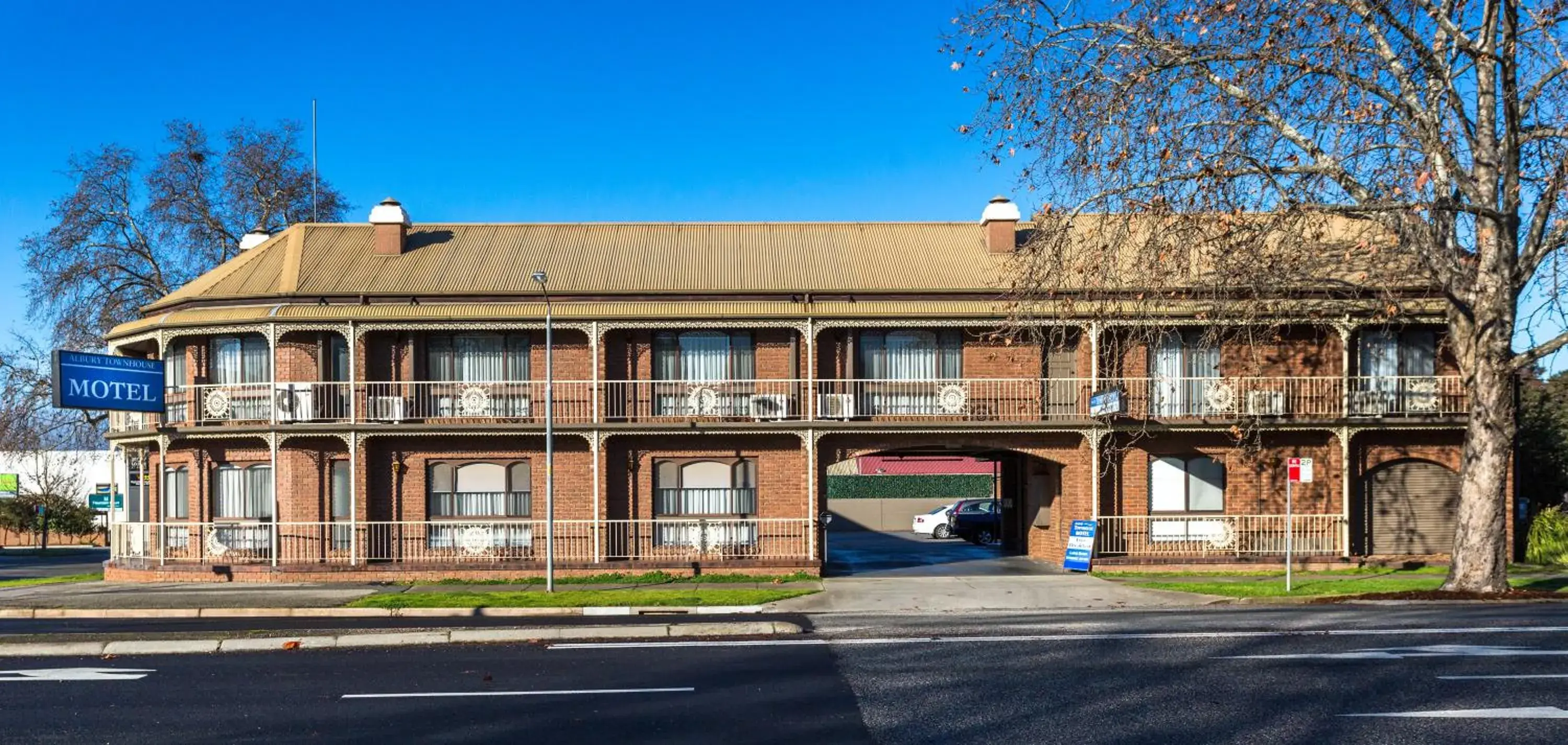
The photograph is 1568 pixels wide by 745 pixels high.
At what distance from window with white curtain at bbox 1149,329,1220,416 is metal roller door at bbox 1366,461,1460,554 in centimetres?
411

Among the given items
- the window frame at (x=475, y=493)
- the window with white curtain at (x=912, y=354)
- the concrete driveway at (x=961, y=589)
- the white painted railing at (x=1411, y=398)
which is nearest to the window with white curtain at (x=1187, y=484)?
the concrete driveway at (x=961, y=589)

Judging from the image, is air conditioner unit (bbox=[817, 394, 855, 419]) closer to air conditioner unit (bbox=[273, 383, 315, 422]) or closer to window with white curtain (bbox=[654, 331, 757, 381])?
window with white curtain (bbox=[654, 331, 757, 381])

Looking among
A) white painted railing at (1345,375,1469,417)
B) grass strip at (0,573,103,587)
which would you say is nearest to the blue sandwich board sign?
grass strip at (0,573,103,587)

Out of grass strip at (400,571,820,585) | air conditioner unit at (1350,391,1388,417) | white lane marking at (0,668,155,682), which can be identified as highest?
air conditioner unit at (1350,391,1388,417)

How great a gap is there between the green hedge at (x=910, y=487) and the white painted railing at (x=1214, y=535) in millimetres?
24432

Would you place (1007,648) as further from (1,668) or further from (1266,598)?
(1,668)

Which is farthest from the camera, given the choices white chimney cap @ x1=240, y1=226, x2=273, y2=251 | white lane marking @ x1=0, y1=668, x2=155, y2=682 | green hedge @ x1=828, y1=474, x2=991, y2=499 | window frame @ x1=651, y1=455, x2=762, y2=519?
green hedge @ x1=828, y1=474, x2=991, y2=499

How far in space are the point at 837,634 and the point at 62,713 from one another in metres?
8.75

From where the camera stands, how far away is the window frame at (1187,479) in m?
28.9

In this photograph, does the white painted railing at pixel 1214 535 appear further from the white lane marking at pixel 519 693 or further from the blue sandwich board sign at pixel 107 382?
the blue sandwich board sign at pixel 107 382

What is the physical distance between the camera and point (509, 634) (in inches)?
663

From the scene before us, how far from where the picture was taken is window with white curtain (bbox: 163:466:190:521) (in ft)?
99.5

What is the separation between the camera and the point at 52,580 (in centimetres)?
3011

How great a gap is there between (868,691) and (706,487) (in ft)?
57.4
